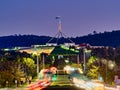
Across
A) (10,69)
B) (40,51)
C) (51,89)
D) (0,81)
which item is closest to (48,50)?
(40,51)

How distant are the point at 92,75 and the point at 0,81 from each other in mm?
21287

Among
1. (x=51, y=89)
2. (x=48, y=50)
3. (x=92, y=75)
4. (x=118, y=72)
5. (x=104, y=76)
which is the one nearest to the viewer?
(x=51, y=89)

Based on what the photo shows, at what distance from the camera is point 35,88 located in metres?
54.4

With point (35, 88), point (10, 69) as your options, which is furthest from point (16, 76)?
point (35, 88)

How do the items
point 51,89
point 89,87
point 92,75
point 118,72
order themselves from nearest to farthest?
1. point 89,87
2. point 51,89
3. point 118,72
4. point 92,75

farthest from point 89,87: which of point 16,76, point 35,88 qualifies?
point 16,76

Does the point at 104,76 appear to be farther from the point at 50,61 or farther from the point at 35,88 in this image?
the point at 50,61

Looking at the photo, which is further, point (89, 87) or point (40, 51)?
point (40, 51)

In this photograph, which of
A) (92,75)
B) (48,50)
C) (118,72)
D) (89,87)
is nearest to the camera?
(89,87)

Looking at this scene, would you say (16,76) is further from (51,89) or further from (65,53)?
(65,53)

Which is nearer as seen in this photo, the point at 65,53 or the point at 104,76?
the point at 104,76

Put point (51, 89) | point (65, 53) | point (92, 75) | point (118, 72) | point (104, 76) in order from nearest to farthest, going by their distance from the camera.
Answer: point (51, 89)
point (118, 72)
point (104, 76)
point (92, 75)
point (65, 53)

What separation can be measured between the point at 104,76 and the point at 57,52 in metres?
66.0

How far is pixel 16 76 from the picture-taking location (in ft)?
342
